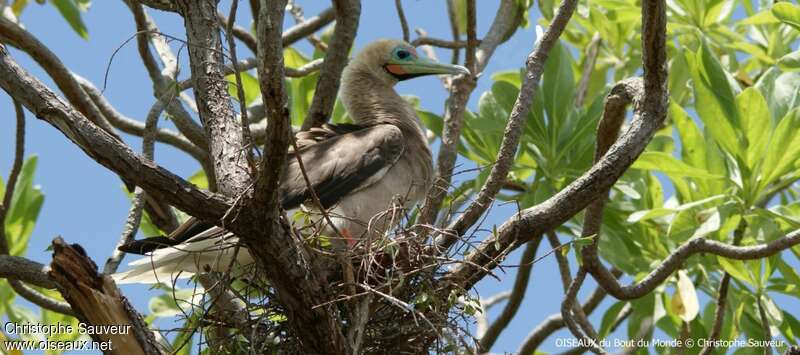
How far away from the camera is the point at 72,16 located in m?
7.84

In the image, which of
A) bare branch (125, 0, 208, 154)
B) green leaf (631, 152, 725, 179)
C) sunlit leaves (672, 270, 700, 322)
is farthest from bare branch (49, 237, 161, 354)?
sunlit leaves (672, 270, 700, 322)

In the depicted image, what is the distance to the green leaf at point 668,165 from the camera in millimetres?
6035

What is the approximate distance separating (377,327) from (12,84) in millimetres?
1961

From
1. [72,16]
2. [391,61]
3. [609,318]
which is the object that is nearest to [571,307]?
[609,318]

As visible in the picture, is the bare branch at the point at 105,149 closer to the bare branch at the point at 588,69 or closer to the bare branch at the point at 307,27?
the bare branch at the point at 307,27

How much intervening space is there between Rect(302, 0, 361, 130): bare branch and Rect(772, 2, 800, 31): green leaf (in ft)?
7.98

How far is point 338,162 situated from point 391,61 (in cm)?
148

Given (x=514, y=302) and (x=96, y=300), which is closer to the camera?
(x=96, y=300)

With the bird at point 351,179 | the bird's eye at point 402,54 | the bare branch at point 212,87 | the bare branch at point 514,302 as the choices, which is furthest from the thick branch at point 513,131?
the bird's eye at point 402,54

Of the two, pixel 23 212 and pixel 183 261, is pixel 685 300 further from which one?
pixel 23 212

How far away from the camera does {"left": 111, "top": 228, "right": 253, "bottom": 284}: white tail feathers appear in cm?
523

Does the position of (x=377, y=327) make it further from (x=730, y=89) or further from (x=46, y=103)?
(x=730, y=89)

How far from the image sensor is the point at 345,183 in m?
5.86

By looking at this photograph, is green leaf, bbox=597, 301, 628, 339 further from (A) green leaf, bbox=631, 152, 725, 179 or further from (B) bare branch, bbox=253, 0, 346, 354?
(B) bare branch, bbox=253, 0, 346, 354
